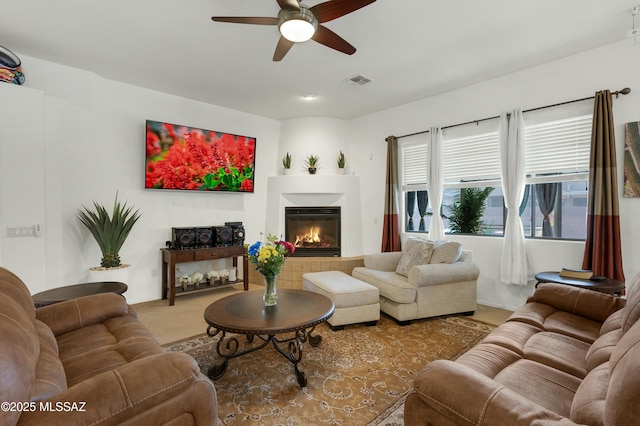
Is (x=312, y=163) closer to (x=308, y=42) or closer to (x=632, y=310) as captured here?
(x=308, y=42)

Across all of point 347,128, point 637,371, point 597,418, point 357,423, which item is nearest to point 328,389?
point 357,423

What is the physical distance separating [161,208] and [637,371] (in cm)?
472

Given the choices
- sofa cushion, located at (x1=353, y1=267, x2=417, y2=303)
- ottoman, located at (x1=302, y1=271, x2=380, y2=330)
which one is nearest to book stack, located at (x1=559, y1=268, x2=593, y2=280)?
sofa cushion, located at (x1=353, y1=267, x2=417, y2=303)

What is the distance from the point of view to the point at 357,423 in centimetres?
178

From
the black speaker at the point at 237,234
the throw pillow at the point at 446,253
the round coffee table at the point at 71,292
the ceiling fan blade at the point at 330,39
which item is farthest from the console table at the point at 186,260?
the ceiling fan blade at the point at 330,39

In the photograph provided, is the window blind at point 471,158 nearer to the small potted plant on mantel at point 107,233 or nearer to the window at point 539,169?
the window at point 539,169

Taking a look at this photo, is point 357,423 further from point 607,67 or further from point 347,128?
point 347,128

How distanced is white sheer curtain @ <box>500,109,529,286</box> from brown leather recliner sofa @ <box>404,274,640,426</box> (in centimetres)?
143

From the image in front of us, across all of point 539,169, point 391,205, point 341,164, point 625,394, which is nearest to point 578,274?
point 539,169

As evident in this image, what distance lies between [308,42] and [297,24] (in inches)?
38.2

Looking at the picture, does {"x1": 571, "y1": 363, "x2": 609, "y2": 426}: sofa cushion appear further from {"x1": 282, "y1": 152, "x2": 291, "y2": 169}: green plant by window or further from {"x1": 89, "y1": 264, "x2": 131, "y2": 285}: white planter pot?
{"x1": 282, "y1": 152, "x2": 291, "y2": 169}: green plant by window

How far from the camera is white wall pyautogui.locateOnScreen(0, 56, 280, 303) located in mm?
3076

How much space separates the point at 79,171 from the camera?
363 cm

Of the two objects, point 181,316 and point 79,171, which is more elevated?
point 79,171
